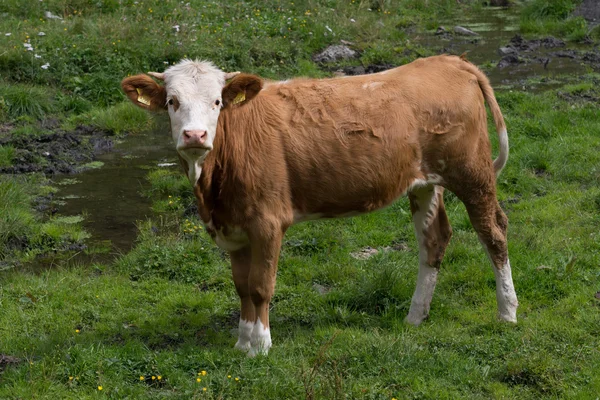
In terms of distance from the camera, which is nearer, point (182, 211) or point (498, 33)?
point (182, 211)

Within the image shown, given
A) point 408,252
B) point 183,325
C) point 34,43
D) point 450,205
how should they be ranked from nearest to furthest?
1. point 183,325
2. point 408,252
3. point 450,205
4. point 34,43

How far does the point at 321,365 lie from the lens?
6.33 metres

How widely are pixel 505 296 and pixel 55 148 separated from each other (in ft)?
24.8

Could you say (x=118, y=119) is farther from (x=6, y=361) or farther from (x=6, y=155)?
(x=6, y=361)

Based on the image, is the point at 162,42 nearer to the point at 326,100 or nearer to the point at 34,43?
→ the point at 34,43

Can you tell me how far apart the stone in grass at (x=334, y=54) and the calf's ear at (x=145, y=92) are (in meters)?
10.7

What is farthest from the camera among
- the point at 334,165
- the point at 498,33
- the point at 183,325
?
the point at 498,33

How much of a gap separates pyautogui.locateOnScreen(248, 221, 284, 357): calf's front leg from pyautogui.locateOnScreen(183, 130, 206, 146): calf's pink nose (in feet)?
3.12

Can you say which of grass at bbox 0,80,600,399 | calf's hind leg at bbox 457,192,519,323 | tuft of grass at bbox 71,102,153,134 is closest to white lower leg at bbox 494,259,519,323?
calf's hind leg at bbox 457,192,519,323

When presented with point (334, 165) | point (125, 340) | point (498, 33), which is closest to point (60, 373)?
point (125, 340)

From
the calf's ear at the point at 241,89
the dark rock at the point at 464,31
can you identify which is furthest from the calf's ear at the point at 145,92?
the dark rock at the point at 464,31

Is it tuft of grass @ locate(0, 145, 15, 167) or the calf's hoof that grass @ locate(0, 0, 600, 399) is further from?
the calf's hoof

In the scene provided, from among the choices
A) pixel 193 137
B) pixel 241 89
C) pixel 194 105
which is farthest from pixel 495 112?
pixel 193 137

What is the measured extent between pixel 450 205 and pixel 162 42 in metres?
7.57
